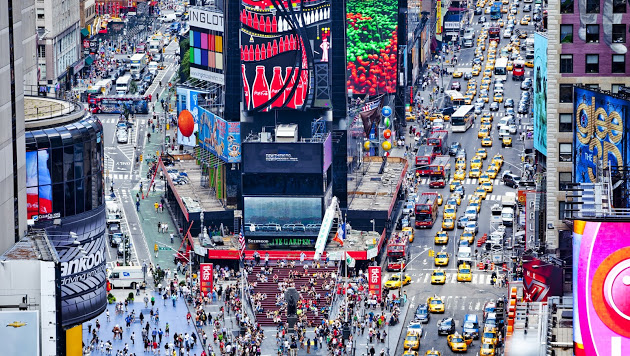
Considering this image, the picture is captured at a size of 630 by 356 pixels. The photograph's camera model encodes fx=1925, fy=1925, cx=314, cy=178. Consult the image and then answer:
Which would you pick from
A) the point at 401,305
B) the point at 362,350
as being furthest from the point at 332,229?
the point at 362,350

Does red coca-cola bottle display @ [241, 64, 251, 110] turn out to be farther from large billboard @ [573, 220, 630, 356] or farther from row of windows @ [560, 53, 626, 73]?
large billboard @ [573, 220, 630, 356]

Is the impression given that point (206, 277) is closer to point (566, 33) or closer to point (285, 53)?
point (285, 53)

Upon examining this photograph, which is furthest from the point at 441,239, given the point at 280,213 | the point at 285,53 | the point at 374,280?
the point at 285,53

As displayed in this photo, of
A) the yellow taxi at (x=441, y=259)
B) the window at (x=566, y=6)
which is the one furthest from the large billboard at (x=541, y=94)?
the yellow taxi at (x=441, y=259)

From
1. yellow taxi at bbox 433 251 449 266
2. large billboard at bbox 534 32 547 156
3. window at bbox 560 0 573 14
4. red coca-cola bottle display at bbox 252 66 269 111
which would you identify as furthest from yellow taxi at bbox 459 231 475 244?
window at bbox 560 0 573 14

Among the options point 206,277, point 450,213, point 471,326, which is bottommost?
point 471,326

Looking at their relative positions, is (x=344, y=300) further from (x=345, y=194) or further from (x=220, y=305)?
(x=345, y=194)

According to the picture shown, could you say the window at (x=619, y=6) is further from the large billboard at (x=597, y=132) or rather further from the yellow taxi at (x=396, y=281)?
the yellow taxi at (x=396, y=281)
